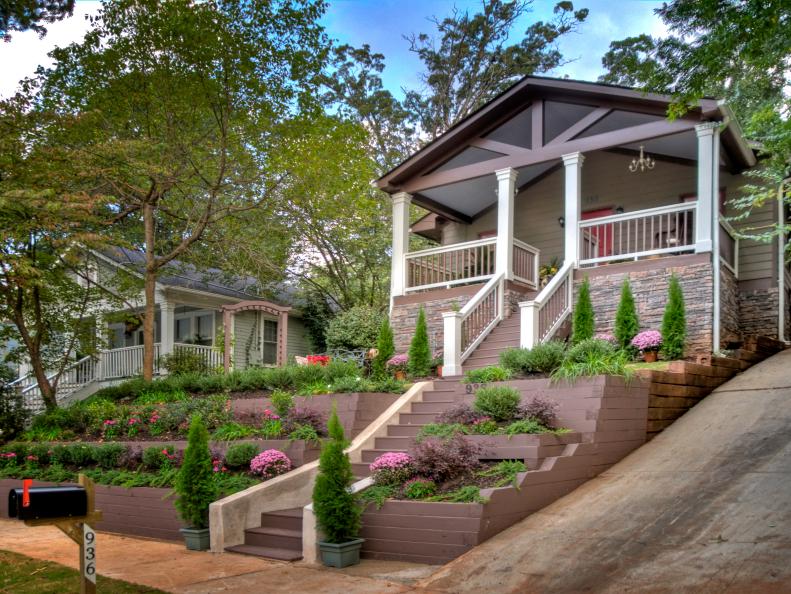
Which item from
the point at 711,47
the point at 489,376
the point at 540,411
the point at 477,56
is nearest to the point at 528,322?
the point at 489,376

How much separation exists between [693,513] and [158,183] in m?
11.9

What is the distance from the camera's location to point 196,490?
7.59 metres

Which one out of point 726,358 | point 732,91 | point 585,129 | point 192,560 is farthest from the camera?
point 732,91

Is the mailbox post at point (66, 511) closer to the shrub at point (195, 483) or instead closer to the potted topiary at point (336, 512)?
the potted topiary at point (336, 512)

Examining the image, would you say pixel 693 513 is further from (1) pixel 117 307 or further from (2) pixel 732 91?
(2) pixel 732 91

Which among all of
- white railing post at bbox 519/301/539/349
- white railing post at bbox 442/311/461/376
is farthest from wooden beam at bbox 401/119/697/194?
white railing post at bbox 442/311/461/376

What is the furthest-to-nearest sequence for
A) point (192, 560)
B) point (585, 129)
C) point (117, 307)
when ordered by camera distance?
point (117, 307) < point (585, 129) < point (192, 560)

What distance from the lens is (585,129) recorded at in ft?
42.0

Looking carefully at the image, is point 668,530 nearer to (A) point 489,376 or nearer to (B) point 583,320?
(A) point 489,376

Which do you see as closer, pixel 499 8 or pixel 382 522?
pixel 382 522

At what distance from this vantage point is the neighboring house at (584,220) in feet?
37.4

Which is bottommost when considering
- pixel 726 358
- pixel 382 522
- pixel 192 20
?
pixel 382 522

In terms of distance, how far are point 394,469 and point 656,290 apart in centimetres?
Answer: 648

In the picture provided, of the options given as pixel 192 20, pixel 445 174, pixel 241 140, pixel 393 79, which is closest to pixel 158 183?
pixel 241 140
